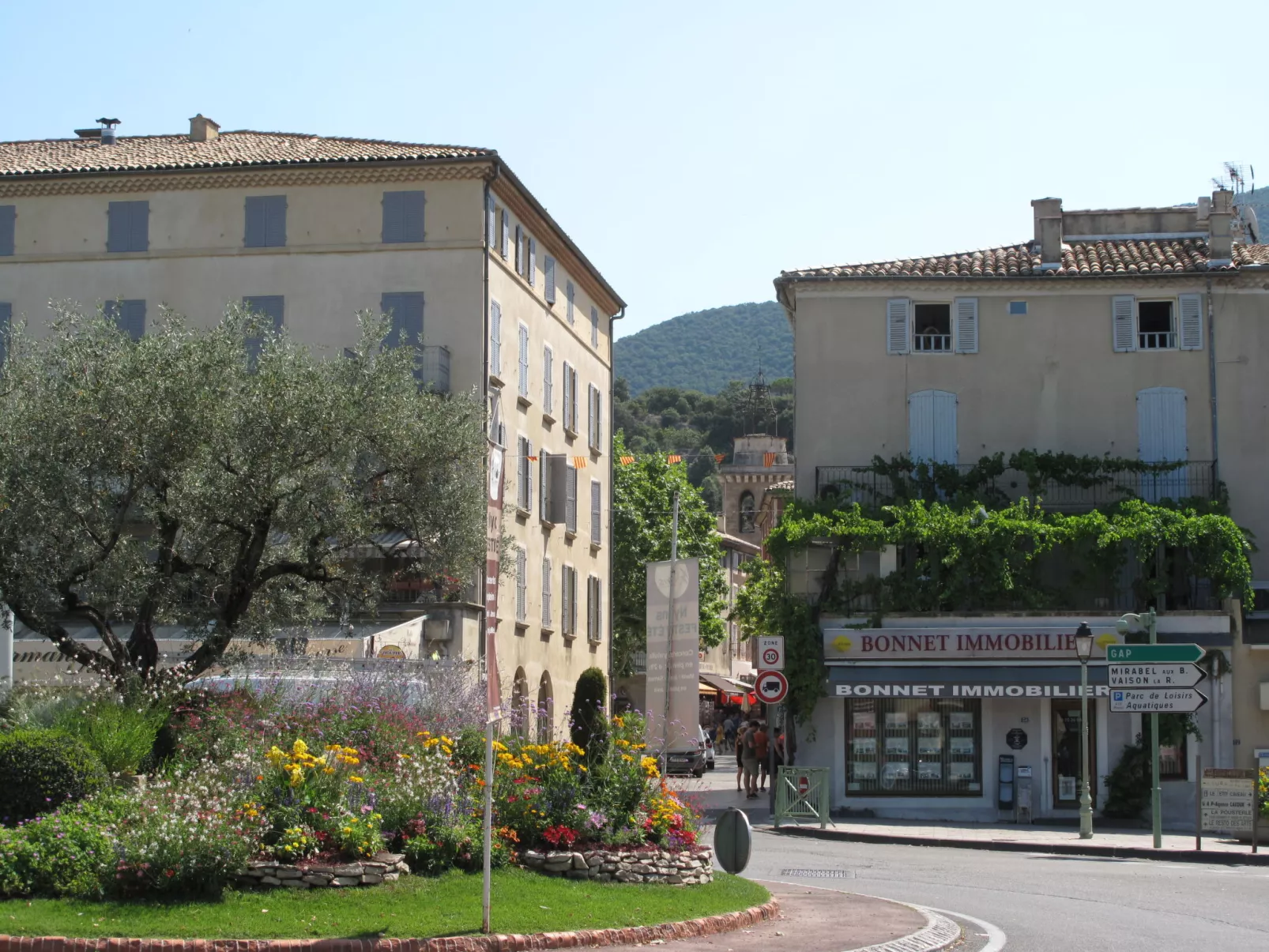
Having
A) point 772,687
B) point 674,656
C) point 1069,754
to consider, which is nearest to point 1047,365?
point 1069,754

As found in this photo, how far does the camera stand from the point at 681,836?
16141 mm

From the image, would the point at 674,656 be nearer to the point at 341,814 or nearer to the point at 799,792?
the point at 341,814

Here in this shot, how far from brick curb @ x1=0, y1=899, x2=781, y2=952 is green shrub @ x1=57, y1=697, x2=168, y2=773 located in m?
4.40

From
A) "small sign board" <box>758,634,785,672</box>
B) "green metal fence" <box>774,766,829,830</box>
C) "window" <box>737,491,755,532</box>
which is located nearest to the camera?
"green metal fence" <box>774,766,829,830</box>

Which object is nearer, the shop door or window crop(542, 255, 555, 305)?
the shop door

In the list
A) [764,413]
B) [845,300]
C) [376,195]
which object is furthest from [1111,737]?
[764,413]

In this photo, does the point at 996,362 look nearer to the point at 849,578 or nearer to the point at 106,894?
the point at 849,578

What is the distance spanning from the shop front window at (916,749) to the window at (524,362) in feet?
43.2

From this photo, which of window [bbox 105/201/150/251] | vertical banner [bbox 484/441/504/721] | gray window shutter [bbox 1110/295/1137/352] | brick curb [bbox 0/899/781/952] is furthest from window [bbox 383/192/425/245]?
brick curb [bbox 0/899/781/952]

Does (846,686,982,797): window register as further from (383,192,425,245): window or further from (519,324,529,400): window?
(383,192,425,245): window

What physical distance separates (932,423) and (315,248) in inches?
586

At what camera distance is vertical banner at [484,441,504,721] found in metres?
12.7

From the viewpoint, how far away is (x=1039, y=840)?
2578 centimetres

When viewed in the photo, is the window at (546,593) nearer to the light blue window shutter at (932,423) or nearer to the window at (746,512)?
the light blue window shutter at (932,423)
